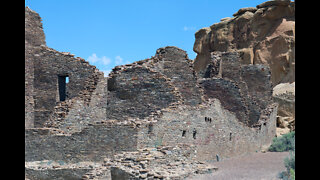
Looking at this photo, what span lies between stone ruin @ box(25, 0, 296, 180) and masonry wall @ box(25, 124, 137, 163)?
0.04m

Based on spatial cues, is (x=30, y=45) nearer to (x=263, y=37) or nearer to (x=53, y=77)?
(x=53, y=77)

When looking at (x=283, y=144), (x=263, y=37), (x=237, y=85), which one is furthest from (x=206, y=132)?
(x=263, y=37)

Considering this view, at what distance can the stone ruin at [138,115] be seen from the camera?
47.8 ft

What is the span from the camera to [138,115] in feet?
59.2

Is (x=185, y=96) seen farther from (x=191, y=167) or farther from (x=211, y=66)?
(x=191, y=167)

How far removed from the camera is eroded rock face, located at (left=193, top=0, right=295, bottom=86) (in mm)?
43562

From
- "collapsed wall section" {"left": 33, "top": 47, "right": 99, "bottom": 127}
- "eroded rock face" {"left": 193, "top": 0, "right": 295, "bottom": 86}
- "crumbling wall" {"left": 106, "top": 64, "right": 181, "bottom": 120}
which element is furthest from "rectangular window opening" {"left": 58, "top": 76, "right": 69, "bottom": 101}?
"eroded rock face" {"left": 193, "top": 0, "right": 295, "bottom": 86}

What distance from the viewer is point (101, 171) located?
526 inches

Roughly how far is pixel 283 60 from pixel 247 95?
19.7m

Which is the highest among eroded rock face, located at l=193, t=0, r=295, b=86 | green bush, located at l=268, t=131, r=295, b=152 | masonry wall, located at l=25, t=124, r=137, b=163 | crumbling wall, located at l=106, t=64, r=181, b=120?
eroded rock face, located at l=193, t=0, r=295, b=86

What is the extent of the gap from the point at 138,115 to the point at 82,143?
3.01 m

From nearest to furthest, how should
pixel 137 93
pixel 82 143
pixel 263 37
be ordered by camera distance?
pixel 82 143
pixel 137 93
pixel 263 37

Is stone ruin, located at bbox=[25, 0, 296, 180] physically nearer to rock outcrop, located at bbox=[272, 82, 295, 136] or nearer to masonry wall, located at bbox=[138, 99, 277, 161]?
masonry wall, located at bbox=[138, 99, 277, 161]
